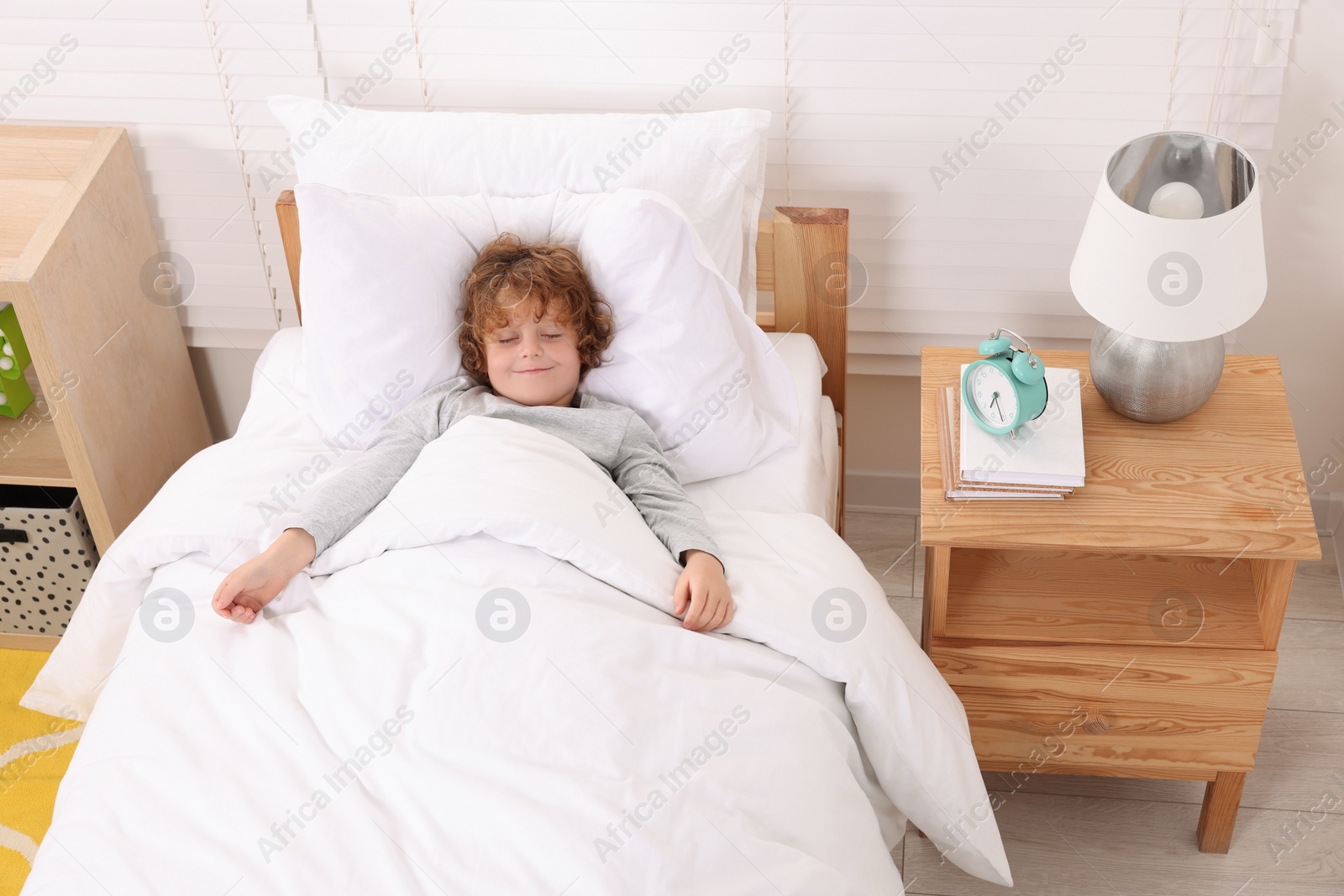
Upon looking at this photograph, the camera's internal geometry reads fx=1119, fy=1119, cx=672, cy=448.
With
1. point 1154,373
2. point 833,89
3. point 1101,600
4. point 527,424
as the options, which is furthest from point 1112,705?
point 833,89

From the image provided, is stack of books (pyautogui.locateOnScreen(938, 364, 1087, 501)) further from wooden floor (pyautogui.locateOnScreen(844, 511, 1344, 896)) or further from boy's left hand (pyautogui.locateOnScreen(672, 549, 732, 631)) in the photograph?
wooden floor (pyautogui.locateOnScreen(844, 511, 1344, 896))

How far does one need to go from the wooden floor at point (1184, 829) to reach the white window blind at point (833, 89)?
673 mm

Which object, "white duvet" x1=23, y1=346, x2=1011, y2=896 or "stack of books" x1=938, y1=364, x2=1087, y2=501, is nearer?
"white duvet" x1=23, y1=346, x2=1011, y2=896

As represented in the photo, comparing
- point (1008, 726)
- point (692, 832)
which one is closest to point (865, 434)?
point (1008, 726)

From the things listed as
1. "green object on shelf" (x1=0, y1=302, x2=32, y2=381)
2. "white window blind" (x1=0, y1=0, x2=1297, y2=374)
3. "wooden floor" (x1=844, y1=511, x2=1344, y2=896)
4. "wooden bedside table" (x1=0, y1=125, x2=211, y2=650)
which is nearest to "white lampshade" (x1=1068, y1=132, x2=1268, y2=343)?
"white window blind" (x1=0, y1=0, x2=1297, y2=374)

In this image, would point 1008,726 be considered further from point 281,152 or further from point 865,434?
point 281,152

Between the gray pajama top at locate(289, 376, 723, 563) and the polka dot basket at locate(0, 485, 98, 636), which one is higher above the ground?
the gray pajama top at locate(289, 376, 723, 563)

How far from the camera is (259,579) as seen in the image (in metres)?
1.24

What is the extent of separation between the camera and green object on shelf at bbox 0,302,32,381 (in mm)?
1757

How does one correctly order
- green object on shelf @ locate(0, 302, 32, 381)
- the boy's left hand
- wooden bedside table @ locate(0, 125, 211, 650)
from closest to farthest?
the boy's left hand < wooden bedside table @ locate(0, 125, 211, 650) < green object on shelf @ locate(0, 302, 32, 381)

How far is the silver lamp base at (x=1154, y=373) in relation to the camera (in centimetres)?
135

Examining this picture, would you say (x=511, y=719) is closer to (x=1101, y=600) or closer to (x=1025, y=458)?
(x=1025, y=458)

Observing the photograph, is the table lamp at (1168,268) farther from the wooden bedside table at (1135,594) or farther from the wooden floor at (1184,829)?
the wooden floor at (1184,829)

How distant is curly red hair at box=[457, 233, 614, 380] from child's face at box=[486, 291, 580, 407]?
0.4 inches
